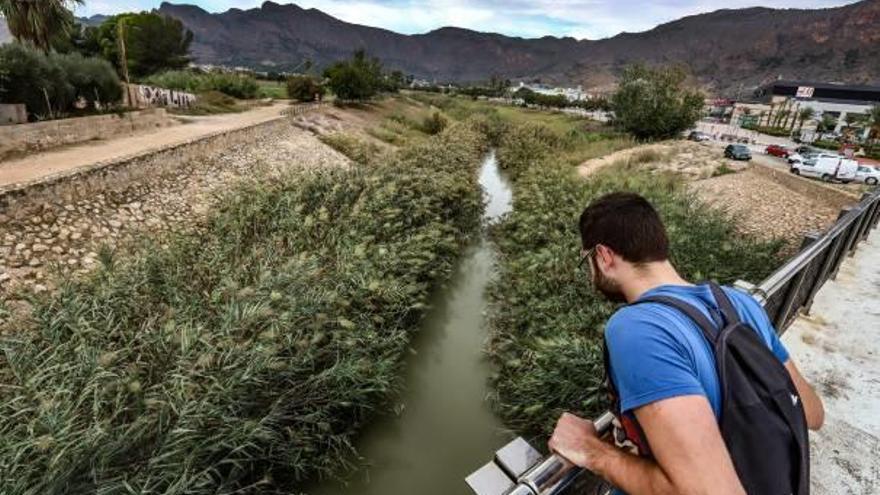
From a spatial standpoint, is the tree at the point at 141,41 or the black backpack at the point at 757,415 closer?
the black backpack at the point at 757,415

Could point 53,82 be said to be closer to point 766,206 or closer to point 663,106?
point 766,206

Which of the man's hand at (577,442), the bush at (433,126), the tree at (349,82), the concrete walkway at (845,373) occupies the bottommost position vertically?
the bush at (433,126)

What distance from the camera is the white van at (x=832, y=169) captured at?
22.2 meters

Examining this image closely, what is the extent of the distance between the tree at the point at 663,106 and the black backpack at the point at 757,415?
38.2m

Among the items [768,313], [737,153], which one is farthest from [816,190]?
[768,313]

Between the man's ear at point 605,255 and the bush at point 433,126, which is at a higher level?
the man's ear at point 605,255

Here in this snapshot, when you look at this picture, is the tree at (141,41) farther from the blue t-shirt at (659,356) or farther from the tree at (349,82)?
the blue t-shirt at (659,356)

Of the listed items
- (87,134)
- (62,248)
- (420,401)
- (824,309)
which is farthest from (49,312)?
(87,134)

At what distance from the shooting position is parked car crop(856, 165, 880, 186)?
854 inches

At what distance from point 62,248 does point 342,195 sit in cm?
553

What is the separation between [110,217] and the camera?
10.2 metres

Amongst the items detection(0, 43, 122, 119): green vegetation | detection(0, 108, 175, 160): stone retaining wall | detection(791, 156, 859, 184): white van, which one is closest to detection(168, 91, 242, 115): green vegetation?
detection(0, 43, 122, 119): green vegetation

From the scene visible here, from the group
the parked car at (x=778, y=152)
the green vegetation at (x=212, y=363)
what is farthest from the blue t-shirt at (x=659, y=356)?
the parked car at (x=778, y=152)

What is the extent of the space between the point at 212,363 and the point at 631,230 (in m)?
4.69
